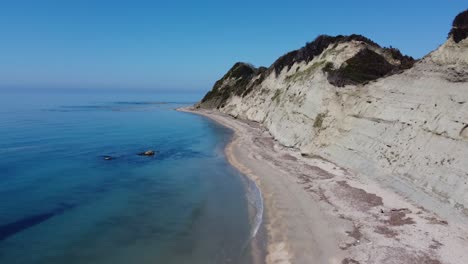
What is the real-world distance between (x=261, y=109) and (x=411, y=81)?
3761 centimetres

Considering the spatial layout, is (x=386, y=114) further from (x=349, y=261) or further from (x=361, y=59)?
(x=349, y=261)

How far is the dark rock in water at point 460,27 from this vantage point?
1937 centimetres

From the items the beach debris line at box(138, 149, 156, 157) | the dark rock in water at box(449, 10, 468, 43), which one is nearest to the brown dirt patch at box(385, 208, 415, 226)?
the dark rock in water at box(449, 10, 468, 43)

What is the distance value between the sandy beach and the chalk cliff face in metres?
1.38

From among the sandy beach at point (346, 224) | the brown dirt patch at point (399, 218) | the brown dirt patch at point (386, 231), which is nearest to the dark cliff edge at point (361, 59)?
the sandy beach at point (346, 224)

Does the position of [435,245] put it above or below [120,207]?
above

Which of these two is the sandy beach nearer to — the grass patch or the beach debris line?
the grass patch

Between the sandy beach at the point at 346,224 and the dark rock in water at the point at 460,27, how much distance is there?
9013 millimetres

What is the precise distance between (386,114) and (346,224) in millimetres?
10036

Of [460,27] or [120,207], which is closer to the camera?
[460,27]

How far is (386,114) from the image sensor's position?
23391 mm

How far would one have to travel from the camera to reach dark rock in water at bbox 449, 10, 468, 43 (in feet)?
63.6

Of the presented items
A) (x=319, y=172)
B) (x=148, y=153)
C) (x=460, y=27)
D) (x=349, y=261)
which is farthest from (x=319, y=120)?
(x=349, y=261)

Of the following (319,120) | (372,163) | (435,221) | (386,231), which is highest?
(319,120)
